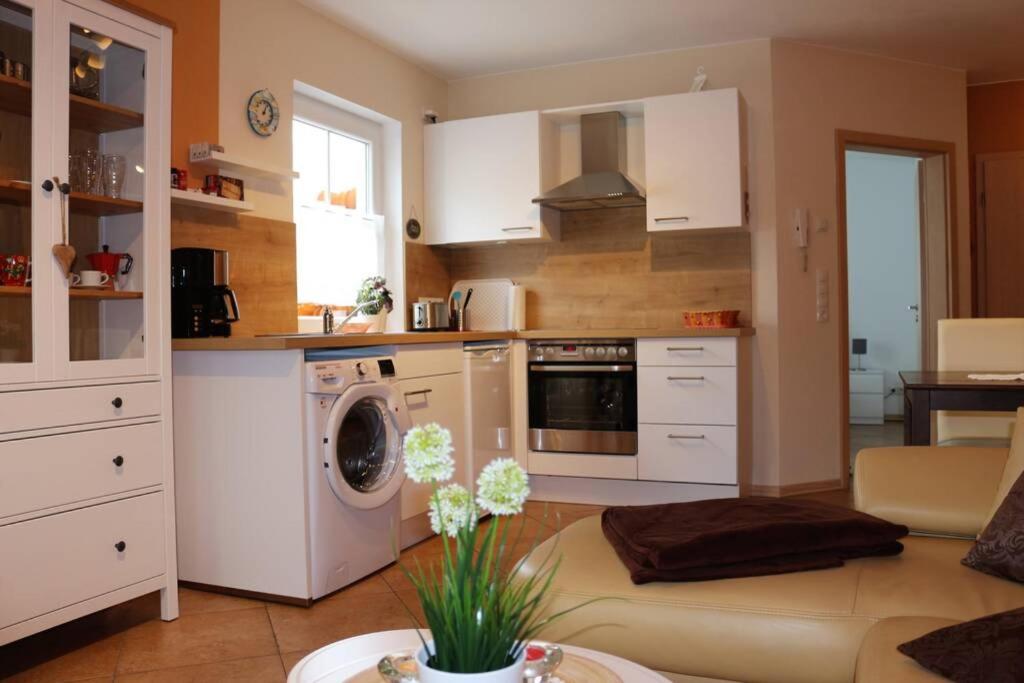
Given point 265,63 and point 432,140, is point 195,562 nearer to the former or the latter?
point 265,63

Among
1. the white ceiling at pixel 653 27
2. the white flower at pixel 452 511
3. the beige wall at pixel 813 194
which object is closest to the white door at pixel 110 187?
the white ceiling at pixel 653 27

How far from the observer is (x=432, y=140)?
495 cm

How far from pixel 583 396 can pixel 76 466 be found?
8.47 feet

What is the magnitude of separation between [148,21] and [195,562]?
6.05 ft

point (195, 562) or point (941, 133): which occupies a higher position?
point (941, 133)

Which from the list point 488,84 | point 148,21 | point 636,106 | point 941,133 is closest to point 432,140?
point 488,84

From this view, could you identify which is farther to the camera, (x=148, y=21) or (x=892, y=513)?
(x=148, y=21)

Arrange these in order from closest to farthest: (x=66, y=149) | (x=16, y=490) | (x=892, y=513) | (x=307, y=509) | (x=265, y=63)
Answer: (x=892, y=513), (x=16, y=490), (x=66, y=149), (x=307, y=509), (x=265, y=63)

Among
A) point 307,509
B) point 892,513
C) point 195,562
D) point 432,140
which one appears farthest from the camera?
point 432,140

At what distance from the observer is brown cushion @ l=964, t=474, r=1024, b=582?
1.59 metres

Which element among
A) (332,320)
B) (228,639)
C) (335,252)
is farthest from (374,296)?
(228,639)

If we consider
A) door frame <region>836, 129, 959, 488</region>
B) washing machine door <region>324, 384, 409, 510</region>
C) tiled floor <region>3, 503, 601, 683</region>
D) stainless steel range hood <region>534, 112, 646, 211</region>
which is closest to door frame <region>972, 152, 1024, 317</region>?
door frame <region>836, 129, 959, 488</region>

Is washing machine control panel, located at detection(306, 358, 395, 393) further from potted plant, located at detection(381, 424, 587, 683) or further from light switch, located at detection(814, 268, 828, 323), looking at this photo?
light switch, located at detection(814, 268, 828, 323)

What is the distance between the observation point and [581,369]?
4.37 meters
